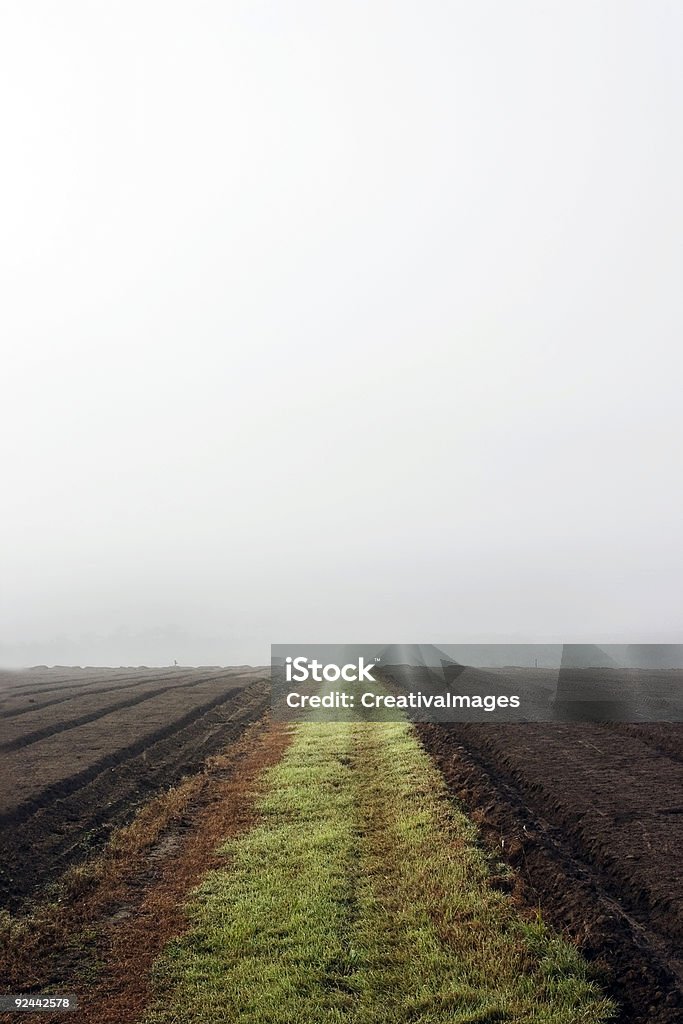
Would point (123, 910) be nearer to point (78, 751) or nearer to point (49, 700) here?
point (78, 751)

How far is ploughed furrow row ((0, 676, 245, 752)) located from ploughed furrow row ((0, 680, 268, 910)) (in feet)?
24.6

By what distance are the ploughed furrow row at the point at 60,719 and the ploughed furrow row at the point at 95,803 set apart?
24.6 feet

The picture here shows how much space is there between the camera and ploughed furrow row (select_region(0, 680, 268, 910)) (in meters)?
18.0

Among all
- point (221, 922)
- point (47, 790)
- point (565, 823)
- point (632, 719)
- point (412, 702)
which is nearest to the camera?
point (221, 922)

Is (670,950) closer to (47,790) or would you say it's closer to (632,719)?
(47,790)

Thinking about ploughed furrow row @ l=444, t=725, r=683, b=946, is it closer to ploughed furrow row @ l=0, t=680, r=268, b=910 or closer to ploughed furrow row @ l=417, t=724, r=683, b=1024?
ploughed furrow row @ l=417, t=724, r=683, b=1024

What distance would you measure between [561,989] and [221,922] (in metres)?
6.89

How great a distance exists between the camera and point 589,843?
16391 millimetres

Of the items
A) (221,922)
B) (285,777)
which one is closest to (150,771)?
(285,777)

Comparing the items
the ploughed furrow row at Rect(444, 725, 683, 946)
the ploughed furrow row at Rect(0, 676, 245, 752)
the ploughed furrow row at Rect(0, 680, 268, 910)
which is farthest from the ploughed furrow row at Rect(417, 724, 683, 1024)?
the ploughed furrow row at Rect(0, 676, 245, 752)

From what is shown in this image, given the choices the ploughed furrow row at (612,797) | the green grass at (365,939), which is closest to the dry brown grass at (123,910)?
the green grass at (365,939)

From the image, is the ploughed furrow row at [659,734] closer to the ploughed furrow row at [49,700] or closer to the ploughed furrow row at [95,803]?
the ploughed furrow row at [95,803]

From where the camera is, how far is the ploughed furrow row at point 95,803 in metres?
18.0

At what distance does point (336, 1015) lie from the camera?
10188 mm
